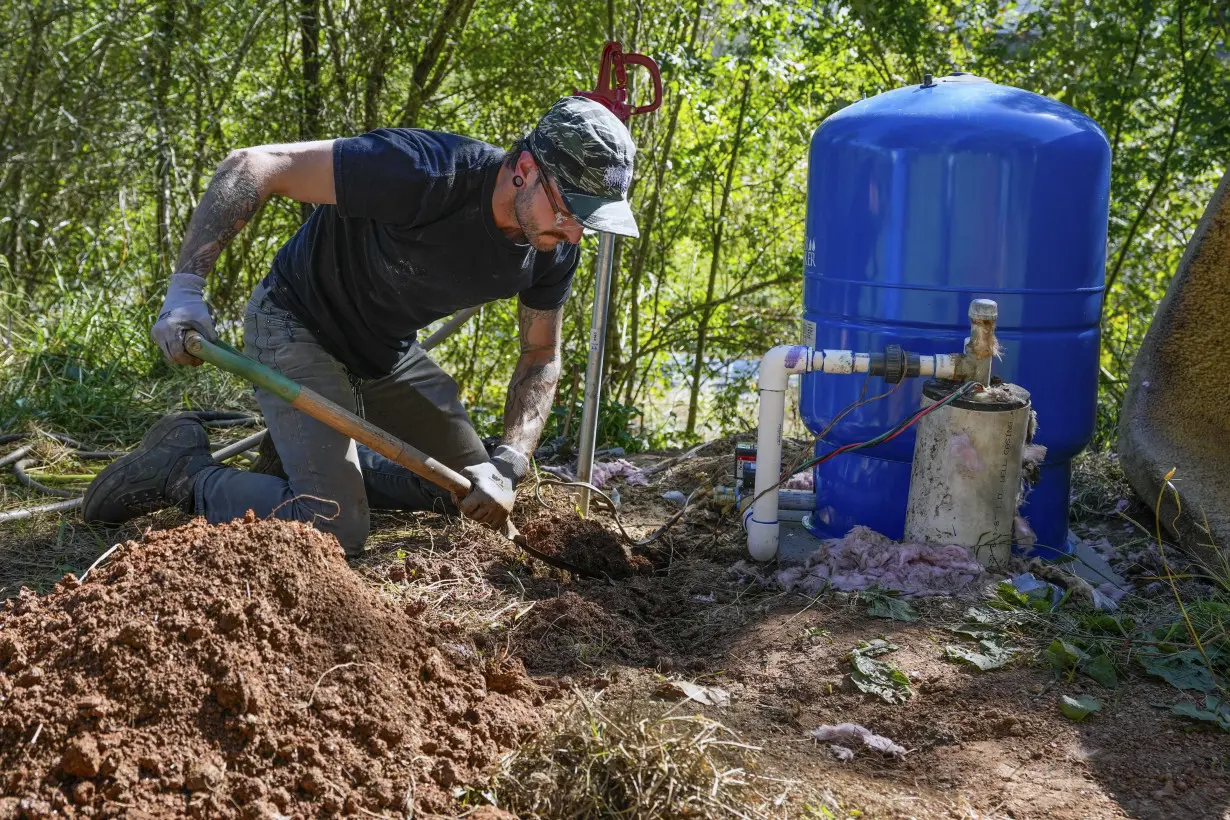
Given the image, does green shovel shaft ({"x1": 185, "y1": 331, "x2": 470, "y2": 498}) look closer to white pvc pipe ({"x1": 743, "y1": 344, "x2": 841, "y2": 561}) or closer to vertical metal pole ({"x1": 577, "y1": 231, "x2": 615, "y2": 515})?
vertical metal pole ({"x1": 577, "y1": 231, "x2": 615, "y2": 515})

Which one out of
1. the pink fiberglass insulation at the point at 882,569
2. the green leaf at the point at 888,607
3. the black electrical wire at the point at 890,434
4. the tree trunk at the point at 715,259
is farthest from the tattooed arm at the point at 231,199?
the tree trunk at the point at 715,259

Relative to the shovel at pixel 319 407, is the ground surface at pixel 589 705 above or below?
below

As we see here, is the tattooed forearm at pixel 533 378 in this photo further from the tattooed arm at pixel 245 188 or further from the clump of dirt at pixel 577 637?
the tattooed arm at pixel 245 188

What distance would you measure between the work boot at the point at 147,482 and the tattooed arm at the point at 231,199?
2.71 ft

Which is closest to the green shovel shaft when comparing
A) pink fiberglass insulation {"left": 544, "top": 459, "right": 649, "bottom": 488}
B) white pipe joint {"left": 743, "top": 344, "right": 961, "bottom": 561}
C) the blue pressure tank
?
white pipe joint {"left": 743, "top": 344, "right": 961, "bottom": 561}

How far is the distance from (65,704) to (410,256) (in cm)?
168

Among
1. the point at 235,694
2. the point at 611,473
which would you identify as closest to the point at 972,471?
the point at 611,473

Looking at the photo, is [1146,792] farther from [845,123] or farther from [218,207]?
[218,207]

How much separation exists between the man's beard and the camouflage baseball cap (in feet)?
0.35

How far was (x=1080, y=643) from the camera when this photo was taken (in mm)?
2850

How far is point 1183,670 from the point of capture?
2.70 metres

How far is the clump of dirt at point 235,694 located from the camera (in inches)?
75.0

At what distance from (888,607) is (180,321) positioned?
81.3 inches

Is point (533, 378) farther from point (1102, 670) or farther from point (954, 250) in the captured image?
point (1102, 670)
